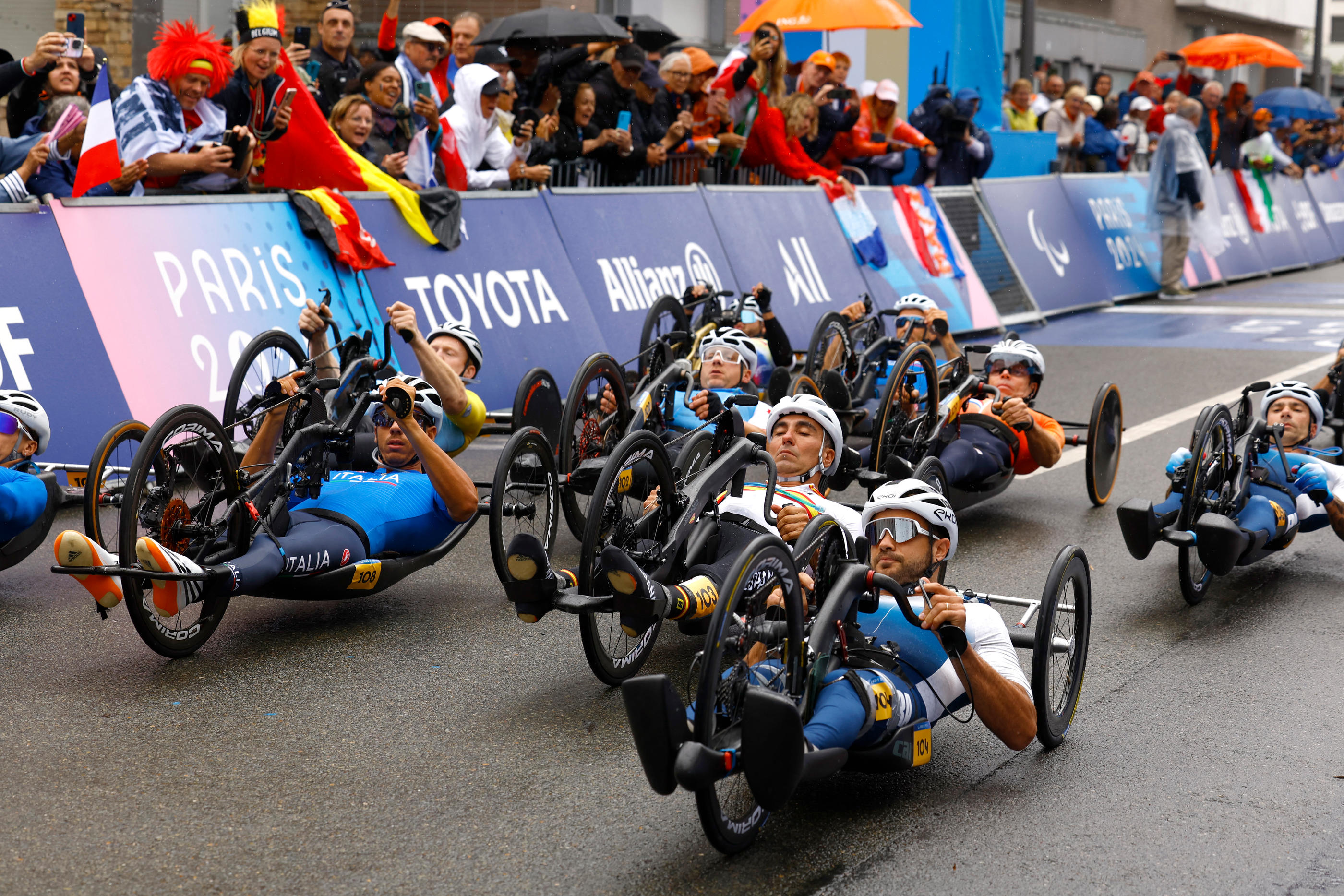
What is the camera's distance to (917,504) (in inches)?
176

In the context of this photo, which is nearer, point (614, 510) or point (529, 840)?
point (529, 840)

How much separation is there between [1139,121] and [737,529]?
1888 centimetres

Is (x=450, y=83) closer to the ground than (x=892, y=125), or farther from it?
farther from it

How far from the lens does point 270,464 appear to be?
598 centimetres

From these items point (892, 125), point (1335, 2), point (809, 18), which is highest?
point (809, 18)

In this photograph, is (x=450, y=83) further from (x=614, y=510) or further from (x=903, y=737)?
(x=903, y=737)

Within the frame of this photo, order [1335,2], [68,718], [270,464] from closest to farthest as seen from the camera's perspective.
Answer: [68,718], [270,464], [1335,2]

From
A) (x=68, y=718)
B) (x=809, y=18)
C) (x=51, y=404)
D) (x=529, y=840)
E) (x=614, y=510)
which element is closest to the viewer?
(x=529, y=840)

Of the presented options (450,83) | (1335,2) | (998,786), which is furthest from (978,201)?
(1335,2)

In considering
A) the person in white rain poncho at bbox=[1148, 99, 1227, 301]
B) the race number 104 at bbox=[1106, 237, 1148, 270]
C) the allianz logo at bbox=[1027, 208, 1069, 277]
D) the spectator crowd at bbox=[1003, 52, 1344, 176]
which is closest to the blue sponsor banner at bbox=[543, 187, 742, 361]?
the allianz logo at bbox=[1027, 208, 1069, 277]

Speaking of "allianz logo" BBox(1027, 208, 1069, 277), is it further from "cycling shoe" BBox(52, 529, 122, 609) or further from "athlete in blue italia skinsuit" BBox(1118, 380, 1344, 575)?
"cycling shoe" BBox(52, 529, 122, 609)

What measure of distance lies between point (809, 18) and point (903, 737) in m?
12.3

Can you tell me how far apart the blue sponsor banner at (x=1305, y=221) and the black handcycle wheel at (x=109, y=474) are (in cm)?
2263

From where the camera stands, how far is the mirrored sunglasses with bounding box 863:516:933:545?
446 centimetres
